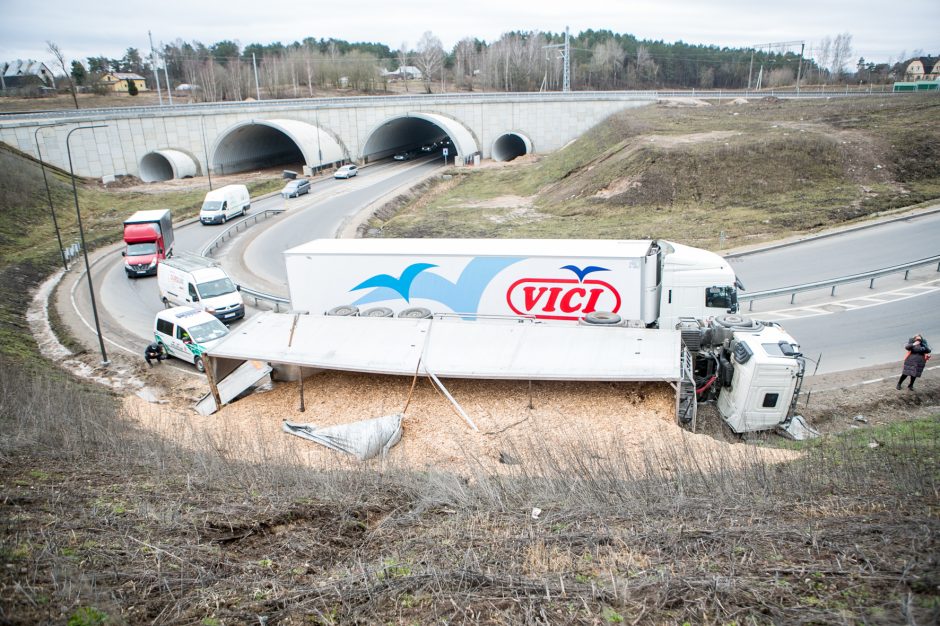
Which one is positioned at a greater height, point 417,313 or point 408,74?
point 408,74

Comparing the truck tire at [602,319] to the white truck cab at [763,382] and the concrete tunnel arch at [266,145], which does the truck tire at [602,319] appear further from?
the concrete tunnel arch at [266,145]

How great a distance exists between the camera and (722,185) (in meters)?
35.8

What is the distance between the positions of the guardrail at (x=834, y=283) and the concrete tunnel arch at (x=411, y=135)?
41897 millimetres

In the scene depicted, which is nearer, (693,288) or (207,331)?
(693,288)

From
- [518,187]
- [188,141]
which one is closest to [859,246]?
[518,187]

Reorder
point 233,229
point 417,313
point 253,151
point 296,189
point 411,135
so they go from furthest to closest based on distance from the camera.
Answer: point 411,135, point 253,151, point 296,189, point 233,229, point 417,313

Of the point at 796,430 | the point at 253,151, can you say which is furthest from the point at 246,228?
the point at 796,430

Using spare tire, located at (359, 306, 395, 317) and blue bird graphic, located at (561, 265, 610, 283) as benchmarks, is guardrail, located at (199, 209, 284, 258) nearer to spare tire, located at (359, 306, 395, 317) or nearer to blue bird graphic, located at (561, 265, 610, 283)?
spare tire, located at (359, 306, 395, 317)

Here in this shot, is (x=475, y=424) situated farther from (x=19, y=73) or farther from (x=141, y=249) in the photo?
(x=19, y=73)

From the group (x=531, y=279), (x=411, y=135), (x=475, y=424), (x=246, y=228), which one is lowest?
(x=246, y=228)

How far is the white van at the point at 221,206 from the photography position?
126ft

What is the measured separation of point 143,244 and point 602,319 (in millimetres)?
24789

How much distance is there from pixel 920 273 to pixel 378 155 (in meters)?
52.9

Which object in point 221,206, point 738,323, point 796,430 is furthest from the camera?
point 221,206
